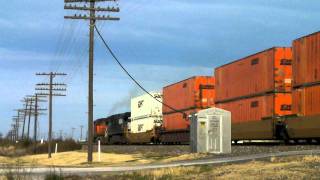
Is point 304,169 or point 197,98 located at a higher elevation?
point 197,98

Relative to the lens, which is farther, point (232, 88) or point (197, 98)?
point (197, 98)

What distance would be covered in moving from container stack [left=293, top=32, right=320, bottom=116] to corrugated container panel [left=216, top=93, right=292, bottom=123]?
189 centimetres

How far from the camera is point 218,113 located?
2719 centimetres

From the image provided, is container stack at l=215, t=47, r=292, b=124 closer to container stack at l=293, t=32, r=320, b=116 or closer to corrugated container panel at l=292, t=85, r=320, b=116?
container stack at l=293, t=32, r=320, b=116

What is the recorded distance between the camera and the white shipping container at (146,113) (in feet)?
170

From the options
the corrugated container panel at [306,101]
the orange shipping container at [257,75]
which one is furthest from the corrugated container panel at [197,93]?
the corrugated container panel at [306,101]

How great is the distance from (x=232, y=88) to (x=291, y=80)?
5.89 meters

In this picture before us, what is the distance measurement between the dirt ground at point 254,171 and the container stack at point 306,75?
26.5ft

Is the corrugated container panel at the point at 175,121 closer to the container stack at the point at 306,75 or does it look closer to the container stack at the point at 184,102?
the container stack at the point at 184,102

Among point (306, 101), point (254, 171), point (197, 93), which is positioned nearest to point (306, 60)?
point (306, 101)

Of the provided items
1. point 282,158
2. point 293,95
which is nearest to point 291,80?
point 293,95

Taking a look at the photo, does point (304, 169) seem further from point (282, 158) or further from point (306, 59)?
point (306, 59)

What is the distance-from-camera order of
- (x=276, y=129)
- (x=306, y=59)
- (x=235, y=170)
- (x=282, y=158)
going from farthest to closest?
(x=276, y=129) < (x=306, y=59) < (x=282, y=158) < (x=235, y=170)

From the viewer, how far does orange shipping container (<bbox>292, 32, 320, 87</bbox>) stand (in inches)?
1004
